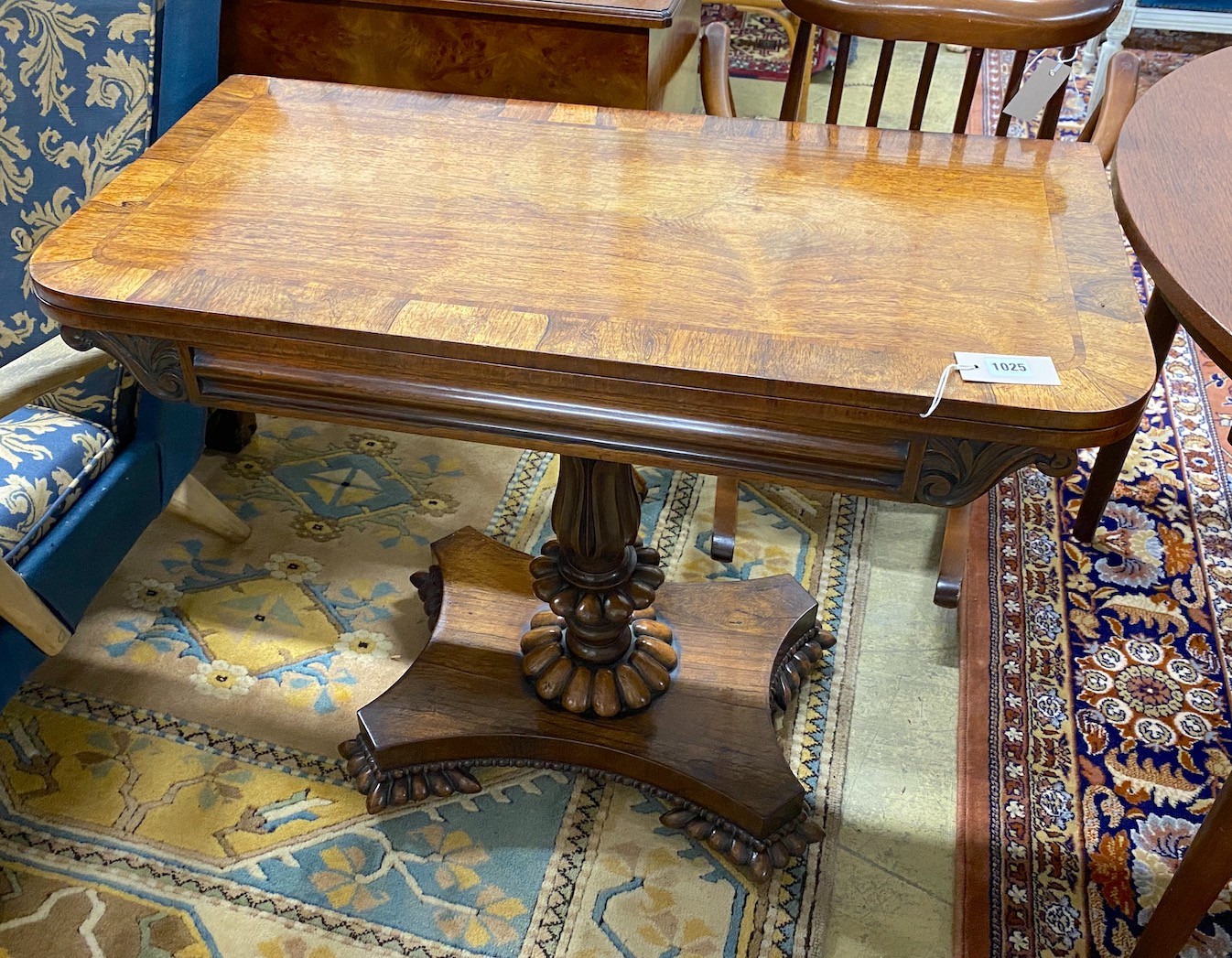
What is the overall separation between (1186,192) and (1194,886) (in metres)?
0.74

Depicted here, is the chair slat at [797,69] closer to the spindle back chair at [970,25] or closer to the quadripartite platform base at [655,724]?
the spindle back chair at [970,25]

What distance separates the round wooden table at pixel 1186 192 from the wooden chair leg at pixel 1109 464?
354 mm

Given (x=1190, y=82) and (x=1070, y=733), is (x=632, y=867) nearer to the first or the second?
(x=1070, y=733)

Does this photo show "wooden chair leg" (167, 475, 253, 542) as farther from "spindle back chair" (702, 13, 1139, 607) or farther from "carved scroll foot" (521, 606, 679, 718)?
"spindle back chair" (702, 13, 1139, 607)

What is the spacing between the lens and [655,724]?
1447 millimetres

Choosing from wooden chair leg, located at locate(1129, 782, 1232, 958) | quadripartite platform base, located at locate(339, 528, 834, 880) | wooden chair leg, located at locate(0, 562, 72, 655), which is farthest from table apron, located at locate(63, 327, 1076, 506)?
quadripartite platform base, located at locate(339, 528, 834, 880)

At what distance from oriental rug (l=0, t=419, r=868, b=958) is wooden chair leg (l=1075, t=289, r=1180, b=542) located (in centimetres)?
37

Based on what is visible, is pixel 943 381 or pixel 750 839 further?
pixel 750 839

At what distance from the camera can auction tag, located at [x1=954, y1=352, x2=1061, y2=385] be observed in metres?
0.87

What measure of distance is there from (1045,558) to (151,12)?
1.58 m

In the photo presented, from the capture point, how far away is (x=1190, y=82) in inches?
55.0

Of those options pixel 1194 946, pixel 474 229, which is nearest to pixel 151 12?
pixel 474 229

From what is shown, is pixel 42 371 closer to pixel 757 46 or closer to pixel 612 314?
pixel 612 314

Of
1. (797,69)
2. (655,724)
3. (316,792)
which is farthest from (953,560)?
(316,792)
